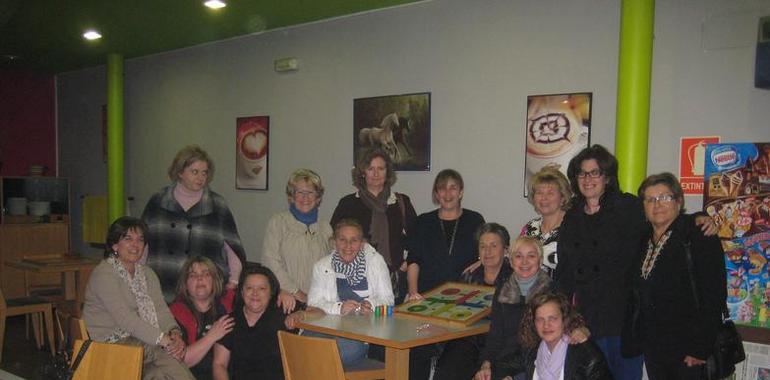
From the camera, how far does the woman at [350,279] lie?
11.8ft

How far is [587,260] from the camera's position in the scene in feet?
10.3

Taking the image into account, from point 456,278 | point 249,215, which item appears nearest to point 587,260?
point 456,278

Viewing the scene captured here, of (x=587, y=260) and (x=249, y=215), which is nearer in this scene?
(x=587, y=260)

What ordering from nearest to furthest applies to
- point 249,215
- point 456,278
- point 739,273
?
point 739,273 < point 456,278 < point 249,215

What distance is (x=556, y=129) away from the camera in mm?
4434

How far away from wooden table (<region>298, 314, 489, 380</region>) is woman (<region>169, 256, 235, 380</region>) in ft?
1.91

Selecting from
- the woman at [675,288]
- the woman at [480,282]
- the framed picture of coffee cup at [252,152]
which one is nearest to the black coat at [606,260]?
the woman at [675,288]

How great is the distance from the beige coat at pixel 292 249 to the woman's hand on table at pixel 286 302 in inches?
13.6

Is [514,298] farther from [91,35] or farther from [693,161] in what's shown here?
[91,35]

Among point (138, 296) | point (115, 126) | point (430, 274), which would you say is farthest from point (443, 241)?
point (115, 126)

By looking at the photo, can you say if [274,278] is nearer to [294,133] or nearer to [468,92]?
[468,92]

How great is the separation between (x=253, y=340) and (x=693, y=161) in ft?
9.41

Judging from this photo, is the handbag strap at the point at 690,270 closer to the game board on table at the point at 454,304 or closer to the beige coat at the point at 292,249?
the game board on table at the point at 454,304

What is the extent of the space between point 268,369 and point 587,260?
177cm
